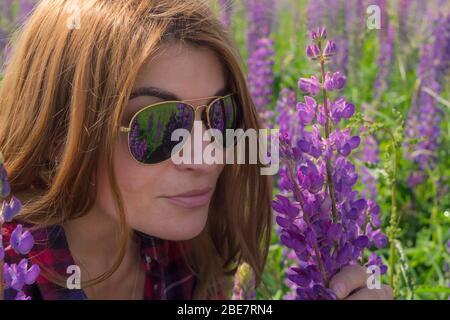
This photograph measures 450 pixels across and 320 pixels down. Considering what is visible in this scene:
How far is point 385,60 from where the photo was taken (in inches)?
180

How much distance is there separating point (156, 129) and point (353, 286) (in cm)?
66

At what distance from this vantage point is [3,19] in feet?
16.9

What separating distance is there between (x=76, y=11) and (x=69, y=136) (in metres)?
0.38

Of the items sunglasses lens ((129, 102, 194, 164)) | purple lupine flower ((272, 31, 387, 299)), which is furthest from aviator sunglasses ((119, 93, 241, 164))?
purple lupine flower ((272, 31, 387, 299))

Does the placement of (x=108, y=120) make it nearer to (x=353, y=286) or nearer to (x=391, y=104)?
(x=353, y=286)

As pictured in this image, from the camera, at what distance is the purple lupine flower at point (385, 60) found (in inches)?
173

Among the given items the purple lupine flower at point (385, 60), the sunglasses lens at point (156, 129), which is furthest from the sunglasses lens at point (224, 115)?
the purple lupine flower at point (385, 60)

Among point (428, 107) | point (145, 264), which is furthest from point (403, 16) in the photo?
point (145, 264)

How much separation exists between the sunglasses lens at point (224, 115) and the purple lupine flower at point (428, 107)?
1.34 meters

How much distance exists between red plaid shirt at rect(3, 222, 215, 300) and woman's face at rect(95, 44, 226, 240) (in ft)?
0.70

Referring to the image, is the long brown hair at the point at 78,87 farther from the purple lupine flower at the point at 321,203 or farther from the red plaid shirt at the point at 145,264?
the purple lupine flower at the point at 321,203

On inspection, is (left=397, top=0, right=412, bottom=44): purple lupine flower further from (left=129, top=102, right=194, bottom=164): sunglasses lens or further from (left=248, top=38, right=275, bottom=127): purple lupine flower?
(left=129, top=102, right=194, bottom=164): sunglasses lens

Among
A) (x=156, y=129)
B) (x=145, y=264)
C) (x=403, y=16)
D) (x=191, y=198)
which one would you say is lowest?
(x=145, y=264)

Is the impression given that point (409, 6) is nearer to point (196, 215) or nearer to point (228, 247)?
point (228, 247)
